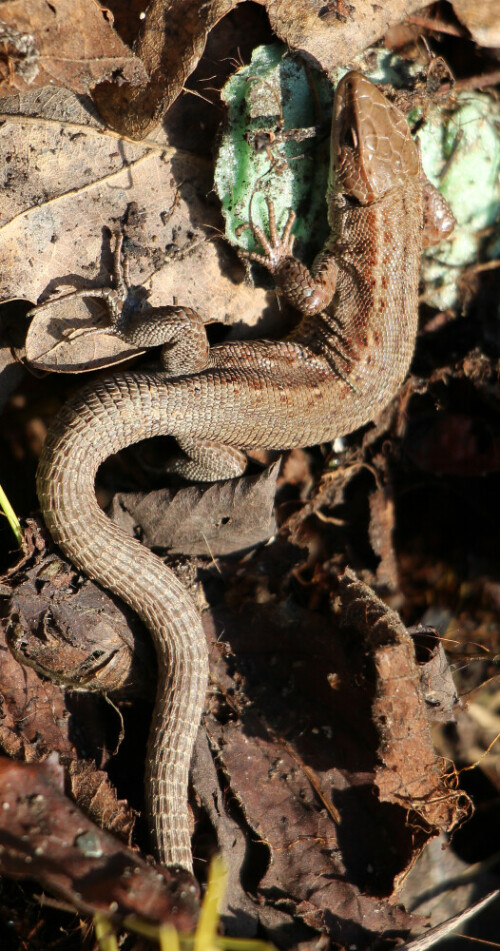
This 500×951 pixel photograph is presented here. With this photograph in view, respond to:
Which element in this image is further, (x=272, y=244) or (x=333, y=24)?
(x=272, y=244)

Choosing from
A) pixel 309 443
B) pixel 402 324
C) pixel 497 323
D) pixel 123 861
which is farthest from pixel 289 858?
pixel 497 323

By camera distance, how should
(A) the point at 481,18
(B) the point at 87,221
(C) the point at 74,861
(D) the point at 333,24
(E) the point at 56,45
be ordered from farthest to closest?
1. (A) the point at 481,18
2. (D) the point at 333,24
3. (B) the point at 87,221
4. (E) the point at 56,45
5. (C) the point at 74,861

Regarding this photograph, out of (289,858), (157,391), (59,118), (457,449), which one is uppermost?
(59,118)

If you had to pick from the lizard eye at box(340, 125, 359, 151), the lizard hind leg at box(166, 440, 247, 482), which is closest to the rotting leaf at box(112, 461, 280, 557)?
the lizard hind leg at box(166, 440, 247, 482)

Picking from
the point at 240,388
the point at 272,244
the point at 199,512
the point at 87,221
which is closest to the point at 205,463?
the point at 199,512

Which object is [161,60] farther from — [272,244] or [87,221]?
[272,244]

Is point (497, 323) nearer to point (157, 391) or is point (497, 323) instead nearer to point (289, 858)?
point (157, 391)

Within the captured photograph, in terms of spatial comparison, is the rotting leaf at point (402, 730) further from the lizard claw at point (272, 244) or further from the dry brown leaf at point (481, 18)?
the dry brown leaf at point (481, 18)
